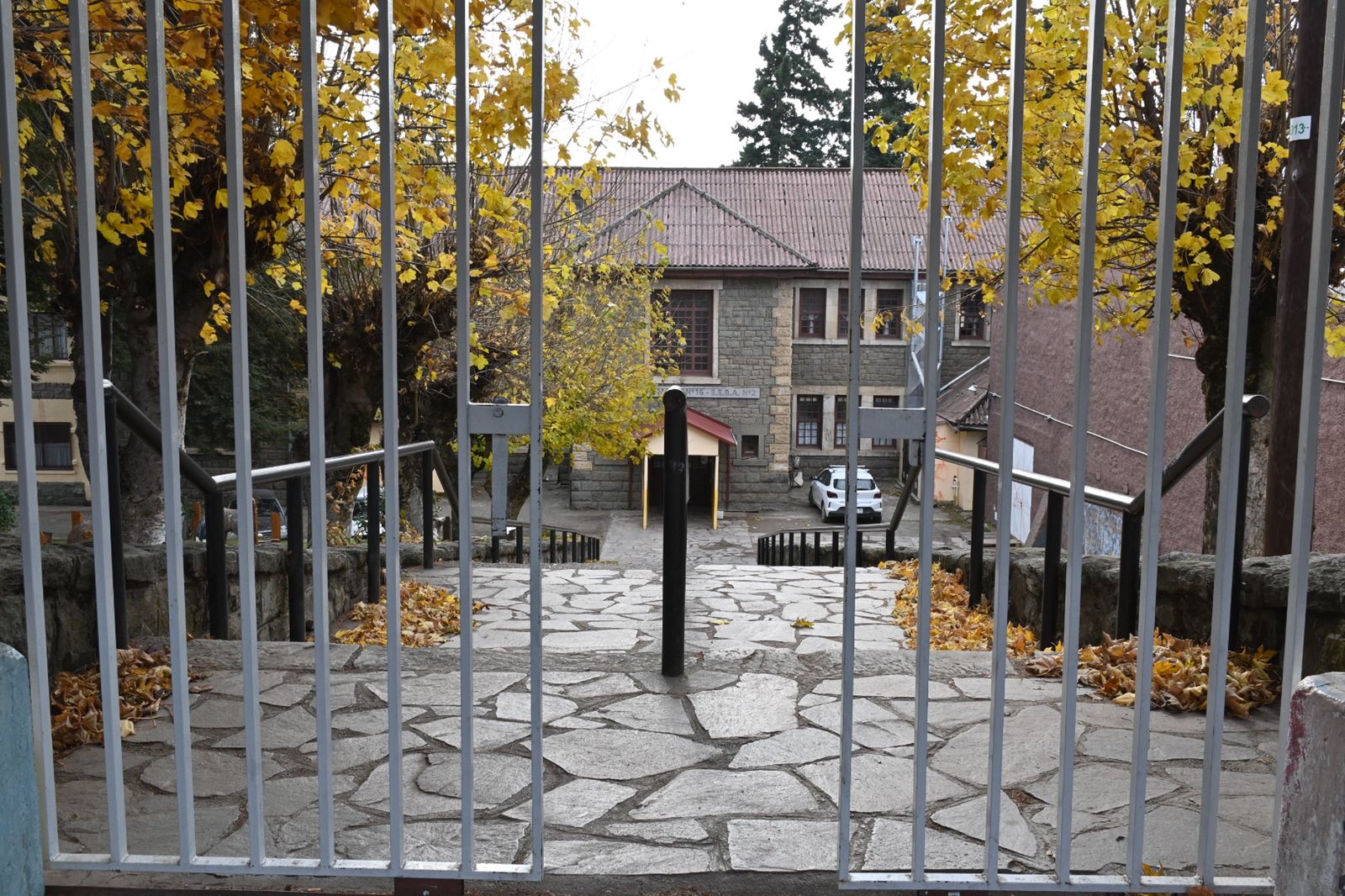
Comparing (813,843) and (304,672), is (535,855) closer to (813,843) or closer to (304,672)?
(813,843)

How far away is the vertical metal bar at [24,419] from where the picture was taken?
2.09 meters

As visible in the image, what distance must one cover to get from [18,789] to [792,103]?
1554 inches

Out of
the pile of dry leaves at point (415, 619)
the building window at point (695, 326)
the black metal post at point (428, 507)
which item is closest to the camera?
the pile of dry leaves at point (415, 619)

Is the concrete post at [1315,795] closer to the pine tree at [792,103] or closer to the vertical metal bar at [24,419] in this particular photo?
the vertical metal bar at [24,419]

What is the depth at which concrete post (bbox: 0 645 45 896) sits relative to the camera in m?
2.05

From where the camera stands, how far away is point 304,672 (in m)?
3.79

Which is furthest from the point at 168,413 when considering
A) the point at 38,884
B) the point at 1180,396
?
the point at 1180,396

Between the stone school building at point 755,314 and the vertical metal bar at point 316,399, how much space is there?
20264mm

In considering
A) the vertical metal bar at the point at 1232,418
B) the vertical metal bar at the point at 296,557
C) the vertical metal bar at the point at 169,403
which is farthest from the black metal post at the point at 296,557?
the vertical metal bar at the point at 1232,418

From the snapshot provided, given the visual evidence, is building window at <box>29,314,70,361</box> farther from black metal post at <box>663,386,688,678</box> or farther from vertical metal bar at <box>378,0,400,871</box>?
vertical metal bar at <box>378,0,400,871</box>

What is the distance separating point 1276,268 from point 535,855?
6.17m

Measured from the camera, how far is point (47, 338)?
2247cm

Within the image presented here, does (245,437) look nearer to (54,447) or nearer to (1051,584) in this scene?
(1051,584)

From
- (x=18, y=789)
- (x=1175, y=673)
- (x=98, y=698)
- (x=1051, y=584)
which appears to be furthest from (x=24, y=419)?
(x=1051, y=584)
